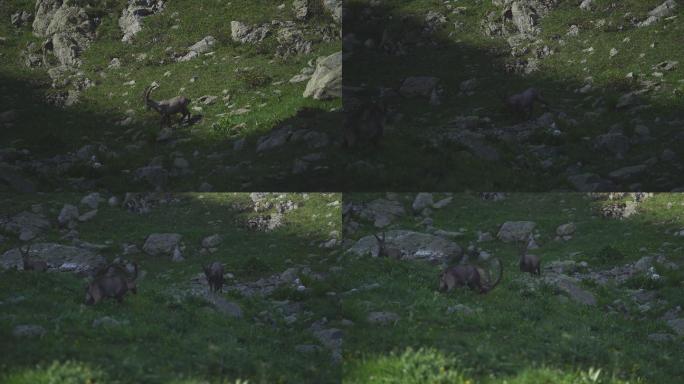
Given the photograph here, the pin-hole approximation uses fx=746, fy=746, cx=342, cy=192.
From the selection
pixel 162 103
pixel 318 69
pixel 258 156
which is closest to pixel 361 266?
pixel 258 156

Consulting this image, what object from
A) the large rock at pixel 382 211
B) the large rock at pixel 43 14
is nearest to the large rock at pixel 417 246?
the large rock at pixel 382 211

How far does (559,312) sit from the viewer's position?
1028cm

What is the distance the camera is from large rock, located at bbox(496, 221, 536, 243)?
11.0 metres

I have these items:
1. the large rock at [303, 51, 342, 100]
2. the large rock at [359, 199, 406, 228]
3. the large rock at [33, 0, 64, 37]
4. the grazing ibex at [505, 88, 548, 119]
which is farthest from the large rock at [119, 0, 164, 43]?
the grazing ibex at [505, 88, 548, 119]

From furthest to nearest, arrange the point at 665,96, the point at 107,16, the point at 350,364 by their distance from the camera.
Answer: the point at 107,16 < the point at 665,96 < the point at 350,364

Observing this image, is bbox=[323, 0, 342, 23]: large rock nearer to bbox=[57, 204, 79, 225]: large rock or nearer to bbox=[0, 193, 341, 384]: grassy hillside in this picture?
bbox=[0, 193, 341, 384]: grassy hillside

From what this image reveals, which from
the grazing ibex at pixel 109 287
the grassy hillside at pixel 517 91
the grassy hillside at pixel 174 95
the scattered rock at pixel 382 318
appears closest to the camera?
the grazing ibex at pixel 109 287

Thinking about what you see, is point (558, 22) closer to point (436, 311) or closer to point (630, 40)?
point (630, 40)

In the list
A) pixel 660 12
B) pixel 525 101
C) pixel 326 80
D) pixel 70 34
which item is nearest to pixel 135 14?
pixel 70 34

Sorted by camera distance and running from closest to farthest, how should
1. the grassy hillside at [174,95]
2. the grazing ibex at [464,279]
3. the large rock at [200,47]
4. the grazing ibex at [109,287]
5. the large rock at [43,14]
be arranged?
1. the grazing ibex at [109,287]
2. the grazing ibex at [464,279]
3. the grassy hillside at [174,95]
4. the large rock at [43,14]
5. the large rock at [200,47]

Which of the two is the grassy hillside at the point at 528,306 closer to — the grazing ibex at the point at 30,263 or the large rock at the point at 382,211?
the large rock at the point at 382,211

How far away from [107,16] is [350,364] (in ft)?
21.2

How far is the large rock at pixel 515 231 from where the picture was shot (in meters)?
11.0

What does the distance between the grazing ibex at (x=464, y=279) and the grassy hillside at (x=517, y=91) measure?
3.96ft
